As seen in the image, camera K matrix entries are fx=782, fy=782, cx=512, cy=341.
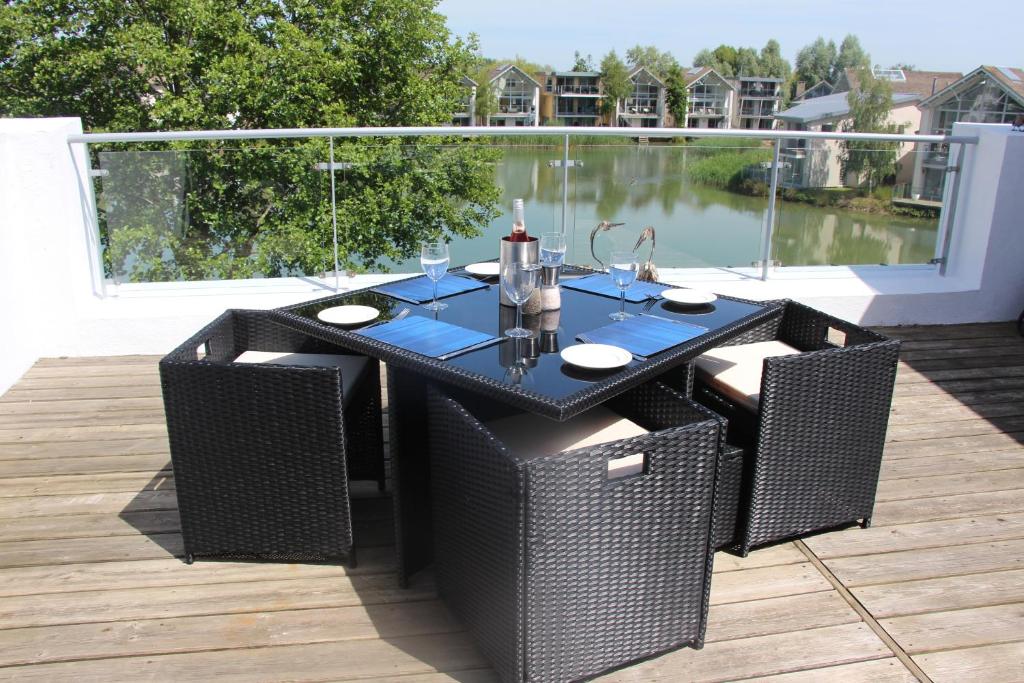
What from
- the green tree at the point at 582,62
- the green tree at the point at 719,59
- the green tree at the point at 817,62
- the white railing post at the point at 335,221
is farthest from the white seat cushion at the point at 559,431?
the green tree at the point at 817,62

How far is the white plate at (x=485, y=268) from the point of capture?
3.06 meters

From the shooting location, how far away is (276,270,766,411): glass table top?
199 centimetres

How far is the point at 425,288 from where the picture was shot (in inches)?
114

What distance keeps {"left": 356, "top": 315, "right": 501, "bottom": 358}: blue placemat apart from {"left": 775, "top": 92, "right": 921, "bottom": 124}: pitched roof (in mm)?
55717

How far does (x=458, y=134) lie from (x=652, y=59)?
280 ft

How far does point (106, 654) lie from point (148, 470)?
44.9 inches

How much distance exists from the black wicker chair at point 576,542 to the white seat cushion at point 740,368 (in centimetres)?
47

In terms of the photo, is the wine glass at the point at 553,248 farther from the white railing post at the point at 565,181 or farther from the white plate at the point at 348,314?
the white railing post at the point at 565,181

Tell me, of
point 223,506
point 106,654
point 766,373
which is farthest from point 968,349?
point 106,654

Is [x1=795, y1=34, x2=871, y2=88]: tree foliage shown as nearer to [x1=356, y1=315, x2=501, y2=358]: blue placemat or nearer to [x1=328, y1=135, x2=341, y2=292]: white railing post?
[x1=328, y1=135, x2=341, y2=292]: white railing post

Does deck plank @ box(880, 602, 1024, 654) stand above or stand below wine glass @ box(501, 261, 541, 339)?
below

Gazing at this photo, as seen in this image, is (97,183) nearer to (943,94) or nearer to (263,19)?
(263,19)

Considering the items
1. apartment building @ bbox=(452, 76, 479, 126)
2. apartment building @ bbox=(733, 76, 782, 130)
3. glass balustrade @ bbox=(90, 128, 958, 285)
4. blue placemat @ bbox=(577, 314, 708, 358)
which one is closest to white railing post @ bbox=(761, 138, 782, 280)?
glass balustrade @ bbox=(90, 128, 958, 285)

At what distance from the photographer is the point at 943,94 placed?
41375 mm
